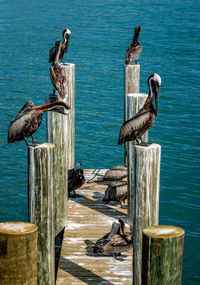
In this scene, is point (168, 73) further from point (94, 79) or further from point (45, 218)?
point (45, 218)

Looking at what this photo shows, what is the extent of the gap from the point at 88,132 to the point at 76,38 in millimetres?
15802

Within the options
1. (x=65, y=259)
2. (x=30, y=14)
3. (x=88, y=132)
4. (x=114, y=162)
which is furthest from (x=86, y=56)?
(x=65, y=259)

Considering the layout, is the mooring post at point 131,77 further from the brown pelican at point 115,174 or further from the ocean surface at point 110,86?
the ocean surface at point 110,86

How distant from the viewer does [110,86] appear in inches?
973

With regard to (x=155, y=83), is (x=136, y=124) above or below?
below

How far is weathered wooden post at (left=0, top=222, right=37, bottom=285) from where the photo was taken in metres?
4.26

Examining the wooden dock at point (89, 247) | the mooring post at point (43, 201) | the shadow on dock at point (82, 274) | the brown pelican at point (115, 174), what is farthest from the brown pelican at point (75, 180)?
the mooring post at point (43, 201)

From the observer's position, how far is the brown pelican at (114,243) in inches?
306

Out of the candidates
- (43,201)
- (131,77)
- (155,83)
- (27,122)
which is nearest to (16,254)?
(43,201)

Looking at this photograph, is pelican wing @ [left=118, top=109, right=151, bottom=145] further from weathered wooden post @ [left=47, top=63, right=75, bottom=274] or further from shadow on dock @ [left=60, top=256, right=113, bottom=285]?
shadow on dock @ [left=60, top=256, right=113, bottom=285]

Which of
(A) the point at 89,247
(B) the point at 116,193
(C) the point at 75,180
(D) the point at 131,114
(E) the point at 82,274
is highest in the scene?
(D) the point at 131,114

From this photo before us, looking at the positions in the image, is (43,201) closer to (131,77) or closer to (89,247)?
(89,247)

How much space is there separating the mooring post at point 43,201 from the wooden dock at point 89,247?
2.22 ft

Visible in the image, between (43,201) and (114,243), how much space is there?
5.75 feet
